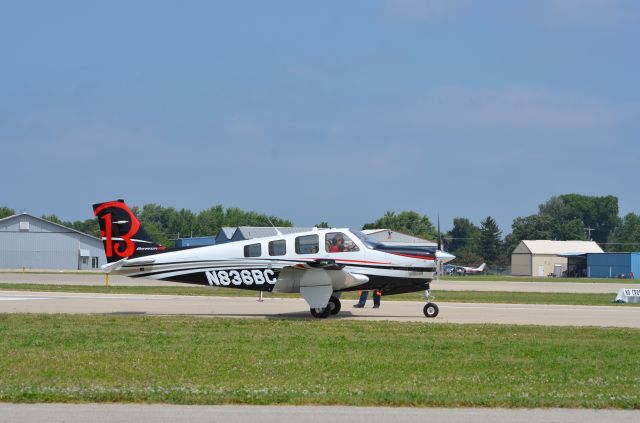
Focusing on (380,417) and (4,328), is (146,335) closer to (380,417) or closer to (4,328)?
(4,328)

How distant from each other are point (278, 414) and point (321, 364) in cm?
398

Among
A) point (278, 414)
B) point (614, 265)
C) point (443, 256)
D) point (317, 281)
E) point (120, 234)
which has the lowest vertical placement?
point (614, 265)

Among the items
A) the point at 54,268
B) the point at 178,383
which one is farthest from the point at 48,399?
the point at 54,268

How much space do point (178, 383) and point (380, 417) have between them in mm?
3367

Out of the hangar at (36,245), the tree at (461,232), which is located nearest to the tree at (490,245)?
the tree at (461,232)

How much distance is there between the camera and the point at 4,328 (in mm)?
18594

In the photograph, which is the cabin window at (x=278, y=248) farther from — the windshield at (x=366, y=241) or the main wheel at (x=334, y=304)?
the main wheel at (x=334, y=304)

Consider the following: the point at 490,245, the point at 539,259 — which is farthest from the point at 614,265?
the point at 490,245

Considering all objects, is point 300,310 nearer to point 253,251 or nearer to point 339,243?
point 253,251

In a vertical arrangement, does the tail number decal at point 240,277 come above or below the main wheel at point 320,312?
above

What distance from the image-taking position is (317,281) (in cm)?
2197

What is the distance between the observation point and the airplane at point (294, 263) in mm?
21984

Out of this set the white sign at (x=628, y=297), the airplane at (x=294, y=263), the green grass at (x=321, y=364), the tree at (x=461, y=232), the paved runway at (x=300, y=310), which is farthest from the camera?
the tree at (x=461, y=232)

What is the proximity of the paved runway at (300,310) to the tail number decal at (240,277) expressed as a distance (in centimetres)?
143
